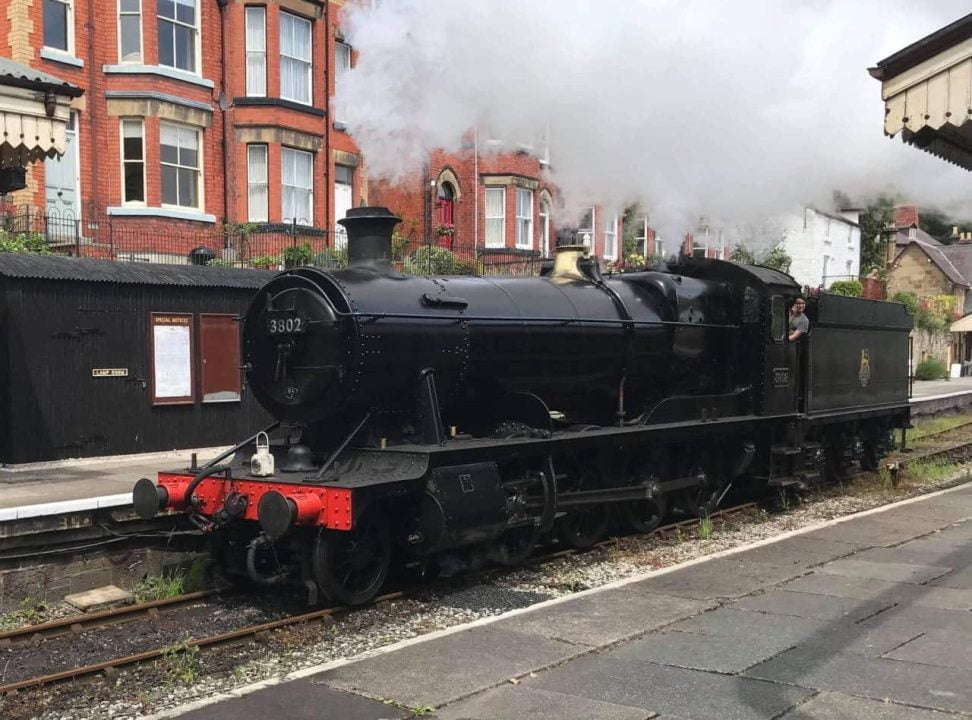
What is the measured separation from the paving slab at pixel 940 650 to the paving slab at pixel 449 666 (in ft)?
5.81

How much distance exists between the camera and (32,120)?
21.5 ft

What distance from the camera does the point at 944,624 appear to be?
5746 mm

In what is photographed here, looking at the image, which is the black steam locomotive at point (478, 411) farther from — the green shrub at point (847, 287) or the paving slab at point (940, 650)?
the green shrub at point (847, 287)

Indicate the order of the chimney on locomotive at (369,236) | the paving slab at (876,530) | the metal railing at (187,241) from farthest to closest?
the metal railing at (187,241)
the paving slab at (876,530)
the chimney on locomotive at (369,236)

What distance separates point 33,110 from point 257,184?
530 inches

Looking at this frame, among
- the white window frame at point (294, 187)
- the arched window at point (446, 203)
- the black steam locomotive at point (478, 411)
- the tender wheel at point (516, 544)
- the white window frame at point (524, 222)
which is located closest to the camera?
the black steam locomotive at point (478, 411)

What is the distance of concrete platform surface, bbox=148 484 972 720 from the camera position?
4504 mm

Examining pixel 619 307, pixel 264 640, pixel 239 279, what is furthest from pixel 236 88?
pixel 264 640

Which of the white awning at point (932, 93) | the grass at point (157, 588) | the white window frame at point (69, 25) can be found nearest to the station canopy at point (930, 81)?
the white awning at point (932, 93)

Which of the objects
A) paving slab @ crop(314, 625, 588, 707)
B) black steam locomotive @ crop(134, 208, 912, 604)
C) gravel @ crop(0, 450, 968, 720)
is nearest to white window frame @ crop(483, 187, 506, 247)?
black steam locomotive @ crop(134, 208, 912, 604)

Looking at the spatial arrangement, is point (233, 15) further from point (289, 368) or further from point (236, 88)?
point (289, 368)

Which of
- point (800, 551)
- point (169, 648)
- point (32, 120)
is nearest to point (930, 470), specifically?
point (800, 551)

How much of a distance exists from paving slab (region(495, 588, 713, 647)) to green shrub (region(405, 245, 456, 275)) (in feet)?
42.1

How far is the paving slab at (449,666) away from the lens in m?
4.77
